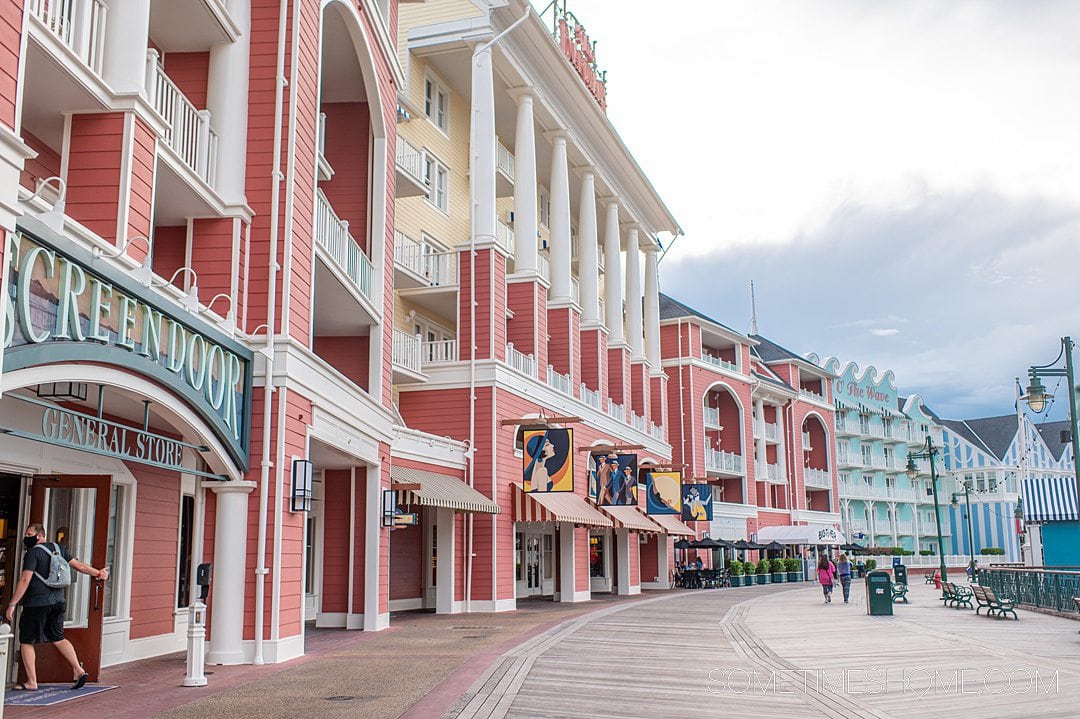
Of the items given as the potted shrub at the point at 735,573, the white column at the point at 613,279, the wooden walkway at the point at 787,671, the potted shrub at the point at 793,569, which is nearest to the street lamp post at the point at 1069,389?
the wooden walkway at the point at 787,671

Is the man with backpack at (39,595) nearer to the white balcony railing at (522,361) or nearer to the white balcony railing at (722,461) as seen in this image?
the white balcony railing at (522,361)

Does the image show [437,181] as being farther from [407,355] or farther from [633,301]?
[633,301]

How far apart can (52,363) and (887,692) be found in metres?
9.31

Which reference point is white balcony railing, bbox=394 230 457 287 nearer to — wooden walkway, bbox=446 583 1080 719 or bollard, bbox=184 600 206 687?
wooden walkway, bbox=446 583 1080 719

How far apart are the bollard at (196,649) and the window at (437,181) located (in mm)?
20492

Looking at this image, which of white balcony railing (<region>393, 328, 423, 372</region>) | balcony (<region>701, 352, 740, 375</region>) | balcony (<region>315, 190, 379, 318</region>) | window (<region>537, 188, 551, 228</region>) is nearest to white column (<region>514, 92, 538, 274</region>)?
white balcony railing (<region>393, 328, 423, 372</region>)

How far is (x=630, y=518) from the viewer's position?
3700 cm

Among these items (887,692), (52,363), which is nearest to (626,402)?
(887,692)

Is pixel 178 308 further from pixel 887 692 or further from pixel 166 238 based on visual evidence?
pixel 887 692

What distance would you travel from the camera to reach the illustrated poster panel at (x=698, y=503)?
39.3 m

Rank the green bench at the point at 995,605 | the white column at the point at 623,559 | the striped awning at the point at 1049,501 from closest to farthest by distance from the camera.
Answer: the green bench at the point at 995,605 < the white column at the point at 623,559 < the striped awning at the point at 1049,501

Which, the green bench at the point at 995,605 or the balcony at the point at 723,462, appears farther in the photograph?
the balcony at the point at 723,462

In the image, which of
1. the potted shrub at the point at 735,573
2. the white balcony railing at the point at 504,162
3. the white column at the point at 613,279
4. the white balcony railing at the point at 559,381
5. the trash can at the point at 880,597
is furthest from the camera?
the potted shrub at the point at 735,573

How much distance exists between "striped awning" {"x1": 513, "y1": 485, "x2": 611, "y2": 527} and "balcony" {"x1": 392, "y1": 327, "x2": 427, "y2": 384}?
4403mm
